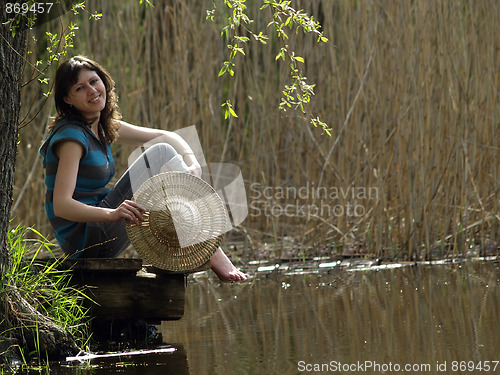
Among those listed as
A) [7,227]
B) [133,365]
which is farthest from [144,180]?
[133,365]

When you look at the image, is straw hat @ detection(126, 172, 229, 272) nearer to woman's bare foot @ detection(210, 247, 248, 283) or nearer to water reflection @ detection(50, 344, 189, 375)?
woman's bare foot @ detection(210, 247, 248, 283)

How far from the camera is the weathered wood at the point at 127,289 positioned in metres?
2.68

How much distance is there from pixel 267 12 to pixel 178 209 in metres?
2.22

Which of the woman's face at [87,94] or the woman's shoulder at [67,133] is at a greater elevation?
the woman's face at [87,94]

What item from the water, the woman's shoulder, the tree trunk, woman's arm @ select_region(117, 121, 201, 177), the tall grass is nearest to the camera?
the water

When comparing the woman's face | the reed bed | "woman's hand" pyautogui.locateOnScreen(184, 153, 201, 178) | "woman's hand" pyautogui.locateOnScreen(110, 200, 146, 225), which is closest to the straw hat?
"woman's hand" pyautogui.locateOnScreen(110, 200, 146, 225)

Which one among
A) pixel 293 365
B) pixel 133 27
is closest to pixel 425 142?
pixel 133 27

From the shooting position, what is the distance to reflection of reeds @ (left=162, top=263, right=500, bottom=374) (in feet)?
7.64

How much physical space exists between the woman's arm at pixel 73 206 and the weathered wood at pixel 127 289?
0.15 m

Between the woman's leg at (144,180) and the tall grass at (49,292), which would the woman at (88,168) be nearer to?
the woman's leg at (144,180)

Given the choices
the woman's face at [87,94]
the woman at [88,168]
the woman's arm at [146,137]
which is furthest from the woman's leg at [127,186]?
the woman's face at [87,94]

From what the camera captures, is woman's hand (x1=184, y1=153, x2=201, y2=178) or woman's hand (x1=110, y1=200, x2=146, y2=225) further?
woman's hand (x1=184, y1=153, x2=201, y2=178)

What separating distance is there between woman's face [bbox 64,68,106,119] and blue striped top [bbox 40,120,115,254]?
6cm

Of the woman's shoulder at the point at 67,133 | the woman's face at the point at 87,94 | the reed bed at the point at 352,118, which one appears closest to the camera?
the woman's shoulder at the point at 67,133
